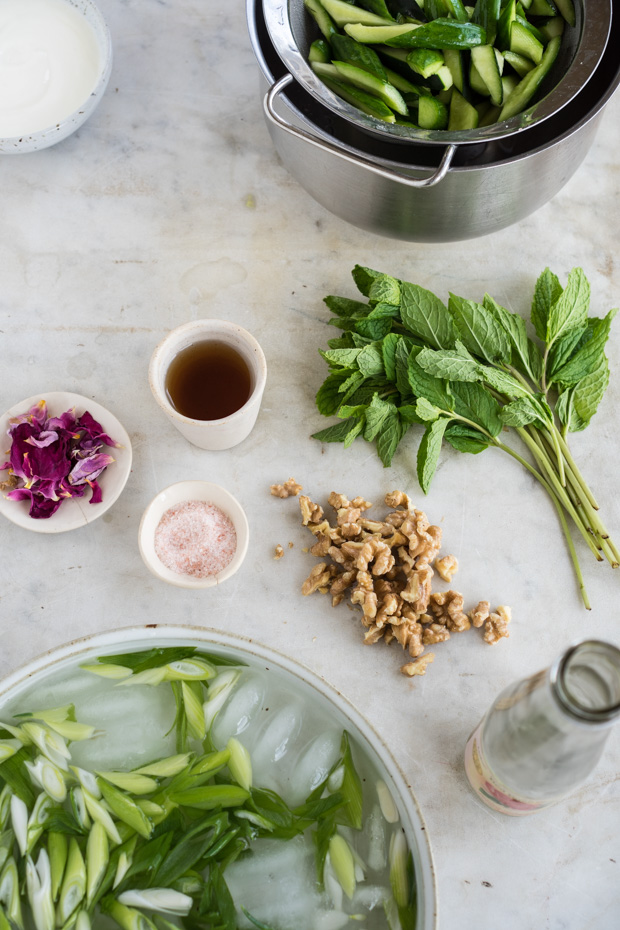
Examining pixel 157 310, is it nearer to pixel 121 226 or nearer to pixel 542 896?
pixel 121 226

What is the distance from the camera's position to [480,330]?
1119mm

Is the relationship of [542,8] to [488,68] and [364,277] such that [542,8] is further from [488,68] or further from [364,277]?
[364,277]

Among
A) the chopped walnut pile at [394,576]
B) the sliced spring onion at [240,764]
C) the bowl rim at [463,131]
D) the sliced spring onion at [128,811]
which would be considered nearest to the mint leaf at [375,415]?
the chopped walnut pile at [394,576]

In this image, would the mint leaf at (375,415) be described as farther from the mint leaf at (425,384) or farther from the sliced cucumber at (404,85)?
the sliced cucumber at (404,85)

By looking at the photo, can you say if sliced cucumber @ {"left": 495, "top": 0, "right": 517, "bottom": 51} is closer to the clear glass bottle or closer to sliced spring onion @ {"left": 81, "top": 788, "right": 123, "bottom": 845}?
the clear glass bottle

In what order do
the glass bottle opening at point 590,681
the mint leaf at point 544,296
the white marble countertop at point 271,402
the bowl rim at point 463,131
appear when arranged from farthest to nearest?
1. the mint leaf at point 544,296
2. the white marble countertop at point 271,402
3. the bowl rim at point 463,131
4. the glass bottle opening at point 590,681

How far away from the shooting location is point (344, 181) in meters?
1.08

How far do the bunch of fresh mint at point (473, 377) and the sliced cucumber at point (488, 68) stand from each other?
0.91 feet

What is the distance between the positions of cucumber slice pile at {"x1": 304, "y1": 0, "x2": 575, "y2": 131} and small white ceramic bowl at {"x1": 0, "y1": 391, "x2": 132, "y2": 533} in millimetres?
579

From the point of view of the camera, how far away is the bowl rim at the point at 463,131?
3.16 feet

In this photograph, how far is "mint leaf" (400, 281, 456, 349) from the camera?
111 centimetres

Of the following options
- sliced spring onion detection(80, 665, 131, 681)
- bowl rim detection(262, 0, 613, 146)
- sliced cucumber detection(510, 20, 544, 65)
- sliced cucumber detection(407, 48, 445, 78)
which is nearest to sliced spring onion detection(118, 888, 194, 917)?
sliced spring onion detection(80, 665, 131, 681)

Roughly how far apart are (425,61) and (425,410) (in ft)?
1.49

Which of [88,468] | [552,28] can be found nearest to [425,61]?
[552,28]
